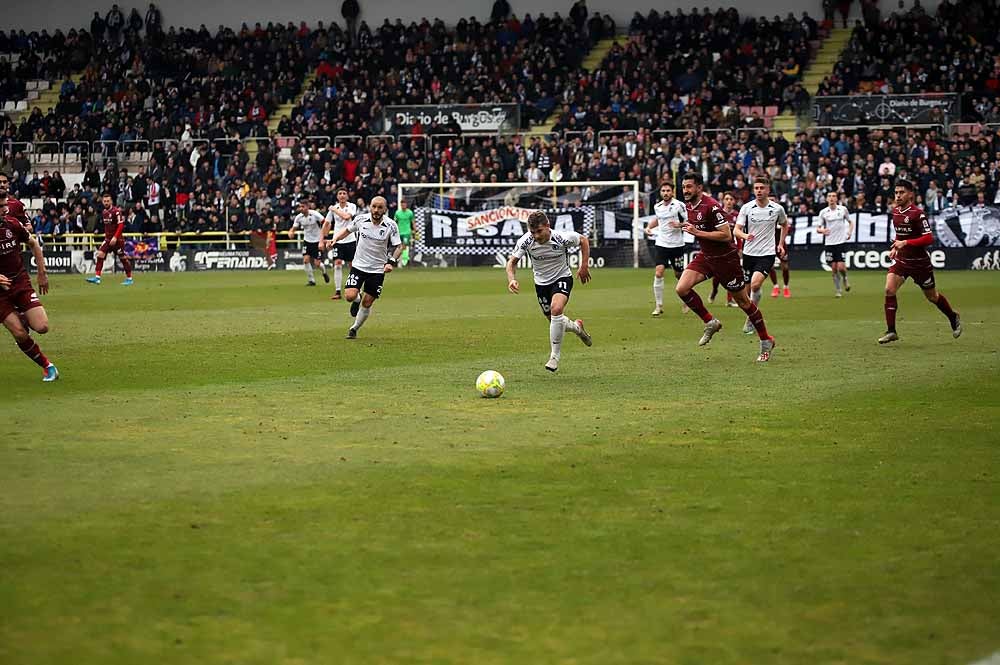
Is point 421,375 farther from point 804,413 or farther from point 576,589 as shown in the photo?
point 576,589

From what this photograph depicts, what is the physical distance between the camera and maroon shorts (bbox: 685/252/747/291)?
52.5 feet

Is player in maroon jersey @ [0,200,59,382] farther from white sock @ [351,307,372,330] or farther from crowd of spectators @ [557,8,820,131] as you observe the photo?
crowd of spectators @ [557,8,820,131]

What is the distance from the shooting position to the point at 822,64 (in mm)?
50031

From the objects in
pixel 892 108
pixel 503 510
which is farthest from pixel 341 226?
pixel 892 108

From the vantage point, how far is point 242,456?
9.16m

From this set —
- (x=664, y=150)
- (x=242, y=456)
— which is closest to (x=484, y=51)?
(x=664, y=150)

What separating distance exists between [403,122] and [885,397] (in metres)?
39.2

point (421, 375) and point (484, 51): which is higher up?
point (484, 51)

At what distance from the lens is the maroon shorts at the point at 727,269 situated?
1600 centimetres

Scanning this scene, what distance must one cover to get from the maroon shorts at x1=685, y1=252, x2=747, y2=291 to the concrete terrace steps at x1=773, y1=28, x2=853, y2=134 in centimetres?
3251

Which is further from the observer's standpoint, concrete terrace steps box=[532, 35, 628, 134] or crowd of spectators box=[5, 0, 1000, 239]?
concrete terrace steps box=[532, 35, 628, 134]

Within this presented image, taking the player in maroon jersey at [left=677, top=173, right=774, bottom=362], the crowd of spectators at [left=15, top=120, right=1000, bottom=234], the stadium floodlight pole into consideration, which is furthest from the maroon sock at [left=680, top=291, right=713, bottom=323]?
the stadium floodlight pole

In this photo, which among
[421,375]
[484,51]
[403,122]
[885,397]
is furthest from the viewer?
[484,51]

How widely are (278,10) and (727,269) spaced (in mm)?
46412
